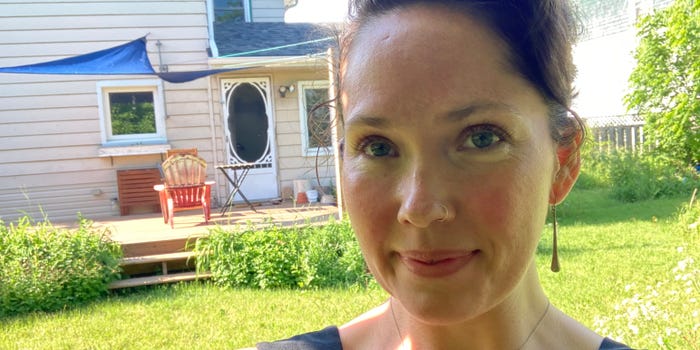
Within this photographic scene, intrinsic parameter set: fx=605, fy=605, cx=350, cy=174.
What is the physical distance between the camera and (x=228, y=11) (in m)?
11.0

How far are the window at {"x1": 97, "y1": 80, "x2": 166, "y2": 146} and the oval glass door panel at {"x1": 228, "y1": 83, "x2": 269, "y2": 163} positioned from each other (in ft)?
3.72

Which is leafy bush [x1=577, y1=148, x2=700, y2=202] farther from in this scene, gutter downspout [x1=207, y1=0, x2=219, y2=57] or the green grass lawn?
gutter downspout [x1=207, y1=0, x2=219, y2=57]

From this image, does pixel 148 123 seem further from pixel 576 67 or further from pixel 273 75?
pixel 576 67

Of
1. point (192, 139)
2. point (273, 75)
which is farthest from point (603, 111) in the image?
point (192, 139)

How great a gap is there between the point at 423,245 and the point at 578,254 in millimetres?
6178

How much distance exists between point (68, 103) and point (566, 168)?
9492 mm

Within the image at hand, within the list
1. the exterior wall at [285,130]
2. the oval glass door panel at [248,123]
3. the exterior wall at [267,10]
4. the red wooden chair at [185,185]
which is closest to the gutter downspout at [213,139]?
the exterior wall at [285,130]

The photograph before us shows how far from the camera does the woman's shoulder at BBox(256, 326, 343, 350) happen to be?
3.68ft

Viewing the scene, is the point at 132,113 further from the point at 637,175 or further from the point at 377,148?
the point at 377,148

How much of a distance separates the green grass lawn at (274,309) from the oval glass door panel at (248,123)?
4.33 meters

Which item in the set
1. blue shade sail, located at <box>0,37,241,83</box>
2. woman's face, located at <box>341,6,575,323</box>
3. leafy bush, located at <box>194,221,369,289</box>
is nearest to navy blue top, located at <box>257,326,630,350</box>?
woman's face, located at <box>341,6,575,323</box>

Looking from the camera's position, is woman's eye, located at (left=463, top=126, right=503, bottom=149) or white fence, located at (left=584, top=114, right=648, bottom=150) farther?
white fence, located at (left=584, top=114, right=648, bottom=150)

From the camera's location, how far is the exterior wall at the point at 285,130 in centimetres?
972

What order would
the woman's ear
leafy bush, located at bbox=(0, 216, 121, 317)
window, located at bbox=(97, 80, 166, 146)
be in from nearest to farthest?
the woman's ear → leafy bush, located at bbox=(0, 216, 121, 317) → window, located at bbox=(97, 80, 166, 146)
